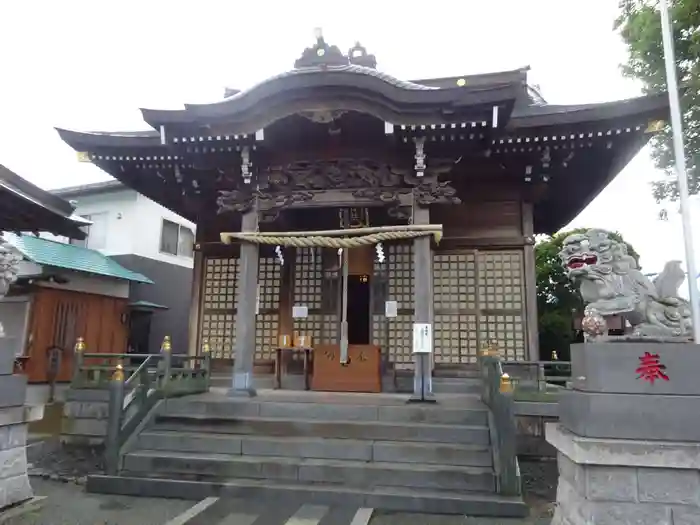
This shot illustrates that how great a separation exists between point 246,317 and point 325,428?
2796 millimetres

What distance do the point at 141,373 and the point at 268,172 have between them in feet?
14.0

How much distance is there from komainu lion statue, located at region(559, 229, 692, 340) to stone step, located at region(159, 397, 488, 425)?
324 cm

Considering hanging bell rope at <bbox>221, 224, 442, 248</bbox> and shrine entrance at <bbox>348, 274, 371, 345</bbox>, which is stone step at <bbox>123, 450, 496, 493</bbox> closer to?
hanging bell rope at <bbox>221, 224, 442, 248</bbox>

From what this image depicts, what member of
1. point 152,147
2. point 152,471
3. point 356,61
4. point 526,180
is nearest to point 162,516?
point 152,471

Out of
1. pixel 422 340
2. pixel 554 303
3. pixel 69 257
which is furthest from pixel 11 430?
pixel 554 303

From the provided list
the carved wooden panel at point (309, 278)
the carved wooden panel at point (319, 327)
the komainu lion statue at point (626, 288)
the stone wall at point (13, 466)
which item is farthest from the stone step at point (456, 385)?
the stone wall at point (13, 466)

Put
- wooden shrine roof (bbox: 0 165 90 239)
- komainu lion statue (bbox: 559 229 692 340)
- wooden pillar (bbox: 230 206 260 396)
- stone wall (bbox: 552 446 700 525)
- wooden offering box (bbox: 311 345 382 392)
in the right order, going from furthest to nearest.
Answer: wooden offering box (bbox: 311 345 382 392), wooden pillar (bbox: 230 206 260 396), wooden shrine roof (bbox: 0 165 90 239), komainu lion statue (bbox: 559 229 692 340), stone wall (bbox: 552 446 700 525)

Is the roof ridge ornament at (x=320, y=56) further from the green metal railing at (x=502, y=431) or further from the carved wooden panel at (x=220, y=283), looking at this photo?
the green metal railing at (x=502, y=431)

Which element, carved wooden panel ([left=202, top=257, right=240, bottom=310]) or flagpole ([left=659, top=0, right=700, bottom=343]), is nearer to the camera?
flagpole ([left=659, top=0, right=700, bottom=343])

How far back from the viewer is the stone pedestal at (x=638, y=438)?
3.62 m

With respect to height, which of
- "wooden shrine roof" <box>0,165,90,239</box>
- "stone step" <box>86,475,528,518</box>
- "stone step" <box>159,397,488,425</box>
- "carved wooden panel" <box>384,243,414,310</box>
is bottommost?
"stone step" <box>86,475,528,518</box>

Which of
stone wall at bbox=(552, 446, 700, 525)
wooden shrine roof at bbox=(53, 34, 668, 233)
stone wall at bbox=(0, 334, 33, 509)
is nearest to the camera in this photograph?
stone wall at bbox=(552, 446, 700, 525)

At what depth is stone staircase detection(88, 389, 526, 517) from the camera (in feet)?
19.4

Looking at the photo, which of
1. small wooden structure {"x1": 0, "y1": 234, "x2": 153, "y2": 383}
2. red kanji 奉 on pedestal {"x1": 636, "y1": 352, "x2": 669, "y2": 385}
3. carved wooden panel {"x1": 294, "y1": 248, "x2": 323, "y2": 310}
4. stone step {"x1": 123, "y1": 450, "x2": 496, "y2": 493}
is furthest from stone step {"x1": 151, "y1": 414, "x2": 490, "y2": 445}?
small wooden structure {"x1": 0, "y1": 234, "x2": 153, "y2": 383}
